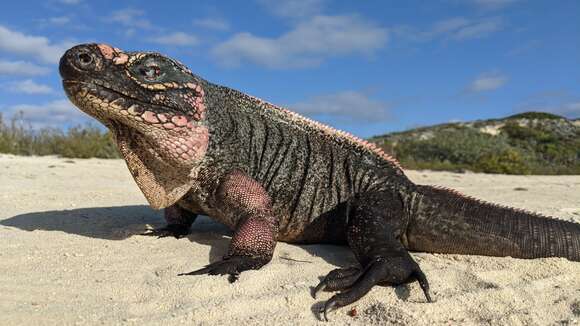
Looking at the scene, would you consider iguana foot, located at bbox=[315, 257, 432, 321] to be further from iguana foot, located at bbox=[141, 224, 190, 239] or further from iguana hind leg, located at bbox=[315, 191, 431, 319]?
iguana foot, located at bbox=[141, 224, 190, 239]

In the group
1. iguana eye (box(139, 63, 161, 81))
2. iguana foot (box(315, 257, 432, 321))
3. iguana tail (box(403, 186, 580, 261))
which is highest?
iguana eye (box(139, 63, 161, 81))

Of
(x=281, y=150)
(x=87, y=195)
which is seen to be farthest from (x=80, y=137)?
(x=281, y=150)

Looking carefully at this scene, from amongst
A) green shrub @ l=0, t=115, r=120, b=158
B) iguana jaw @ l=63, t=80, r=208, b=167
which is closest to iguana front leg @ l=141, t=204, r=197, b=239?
iguana jaw @ l=63, t=80, r=208, b=167

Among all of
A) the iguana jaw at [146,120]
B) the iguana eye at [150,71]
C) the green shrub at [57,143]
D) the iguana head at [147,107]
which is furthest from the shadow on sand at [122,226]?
the green shrub at [57,143]

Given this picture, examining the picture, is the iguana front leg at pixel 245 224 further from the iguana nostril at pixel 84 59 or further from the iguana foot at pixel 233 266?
the iguana nostril at pixel 84 59

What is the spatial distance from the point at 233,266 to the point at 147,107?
4.22 ft

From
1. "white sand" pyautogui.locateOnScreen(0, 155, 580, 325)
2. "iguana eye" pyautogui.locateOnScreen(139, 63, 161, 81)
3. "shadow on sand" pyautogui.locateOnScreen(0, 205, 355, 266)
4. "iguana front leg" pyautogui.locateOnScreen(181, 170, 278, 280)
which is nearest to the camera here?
"white sand" pyautogui.locateOnScreen(0, 155, 580, 325)

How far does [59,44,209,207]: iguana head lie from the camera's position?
140 inches

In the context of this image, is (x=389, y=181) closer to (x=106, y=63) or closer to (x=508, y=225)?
(x=508, y=225)

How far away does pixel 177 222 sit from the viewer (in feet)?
15.5

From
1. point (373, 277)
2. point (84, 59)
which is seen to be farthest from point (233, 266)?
point (84, 59)

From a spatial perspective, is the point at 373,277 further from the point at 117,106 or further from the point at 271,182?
the point at 117,106

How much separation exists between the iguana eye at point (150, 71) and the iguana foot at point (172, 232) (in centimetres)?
152

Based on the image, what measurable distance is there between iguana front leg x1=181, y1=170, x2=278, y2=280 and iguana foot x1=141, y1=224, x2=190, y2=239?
917mm
